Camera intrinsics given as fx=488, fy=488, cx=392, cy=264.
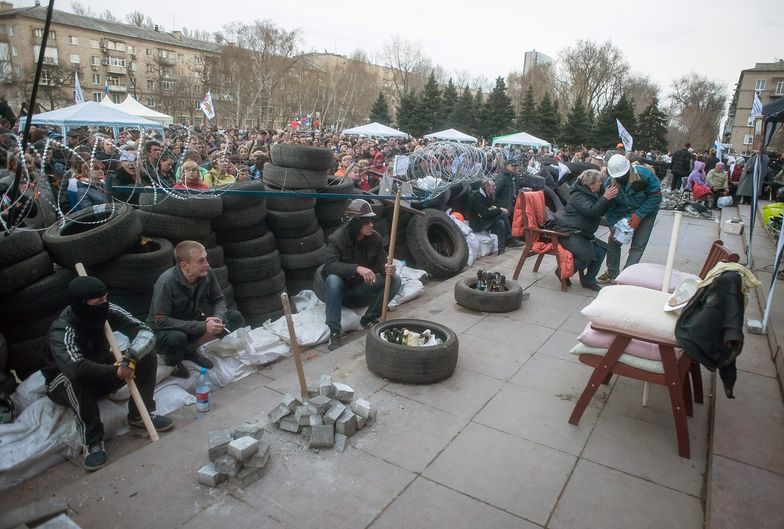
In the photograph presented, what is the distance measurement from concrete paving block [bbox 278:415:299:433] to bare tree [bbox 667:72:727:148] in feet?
247

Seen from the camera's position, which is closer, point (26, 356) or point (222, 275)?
point (26, 356)

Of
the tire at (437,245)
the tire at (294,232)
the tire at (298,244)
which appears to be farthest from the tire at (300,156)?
the tire at (437,245)

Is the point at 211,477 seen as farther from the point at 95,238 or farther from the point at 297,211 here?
the point at 297,211

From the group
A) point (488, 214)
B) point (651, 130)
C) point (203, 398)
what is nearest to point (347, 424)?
point (203, 398)

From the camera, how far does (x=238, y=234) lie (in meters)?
6.30

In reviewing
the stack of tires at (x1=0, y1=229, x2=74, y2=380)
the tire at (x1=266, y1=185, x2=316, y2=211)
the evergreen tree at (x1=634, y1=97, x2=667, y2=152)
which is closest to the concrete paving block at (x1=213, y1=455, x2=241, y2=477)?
the stack of tires at (x1=0, y1=229, x2=74, y2=380)

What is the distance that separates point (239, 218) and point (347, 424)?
144 inches

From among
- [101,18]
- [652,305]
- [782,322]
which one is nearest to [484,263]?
[782,322]

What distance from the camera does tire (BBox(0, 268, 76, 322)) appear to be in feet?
13.7

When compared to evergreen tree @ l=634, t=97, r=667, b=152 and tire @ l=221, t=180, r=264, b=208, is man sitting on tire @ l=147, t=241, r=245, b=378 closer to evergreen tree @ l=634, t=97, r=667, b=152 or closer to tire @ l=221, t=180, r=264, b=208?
tire @ l=221, t=180, r=264, b=208

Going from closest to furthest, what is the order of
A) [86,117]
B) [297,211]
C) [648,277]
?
[648,277] → [297,211] → [86,117]

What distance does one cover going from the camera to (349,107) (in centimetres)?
7144

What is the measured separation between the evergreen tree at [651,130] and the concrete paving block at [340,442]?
1772 inches

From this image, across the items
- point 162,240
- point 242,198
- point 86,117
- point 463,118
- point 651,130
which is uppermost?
point 463,118
